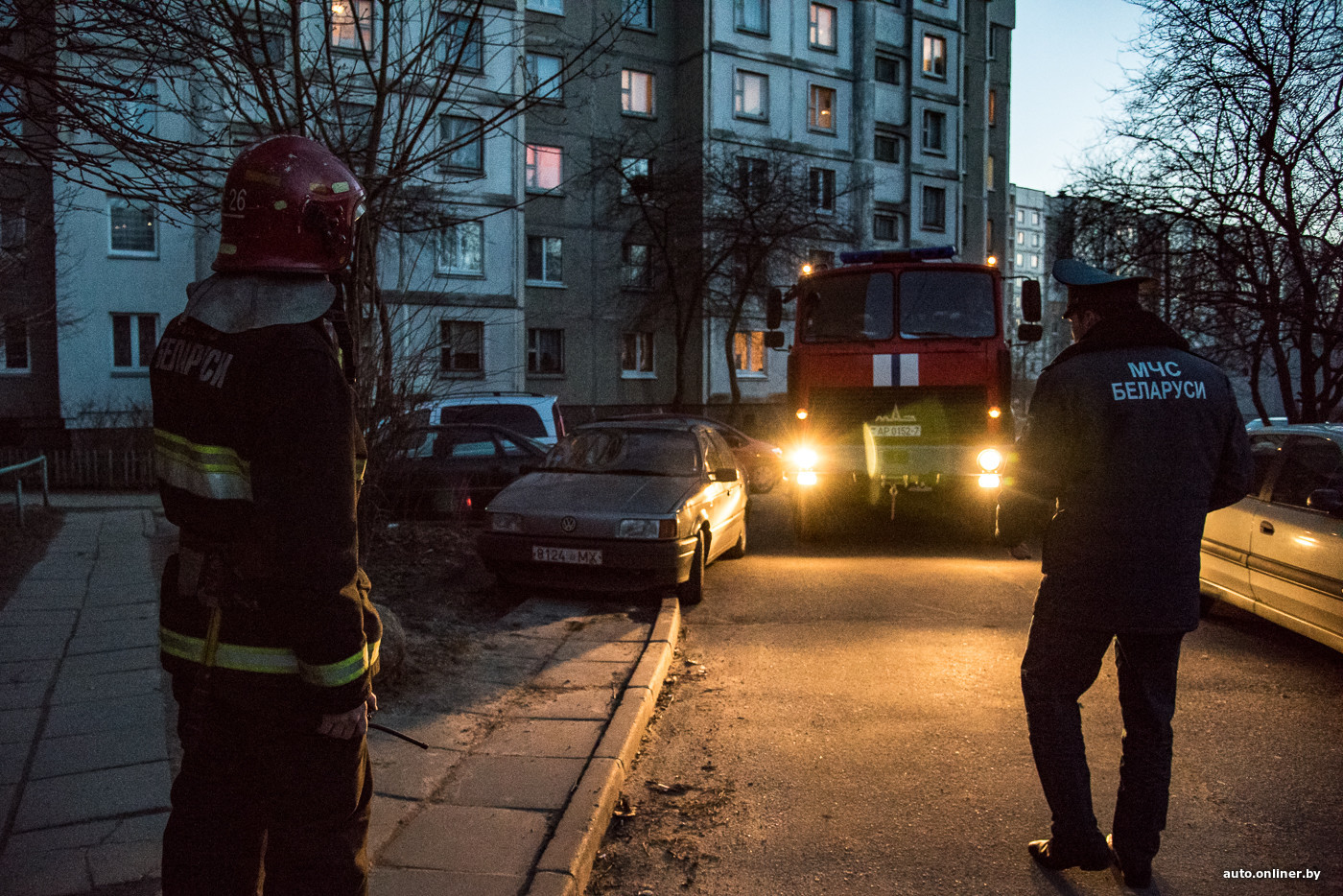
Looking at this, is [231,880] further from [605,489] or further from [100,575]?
[100,575]

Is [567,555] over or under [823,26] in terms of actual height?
under

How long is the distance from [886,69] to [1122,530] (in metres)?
41.8

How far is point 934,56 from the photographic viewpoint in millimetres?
42812

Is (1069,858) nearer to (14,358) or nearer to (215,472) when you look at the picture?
(215,472)

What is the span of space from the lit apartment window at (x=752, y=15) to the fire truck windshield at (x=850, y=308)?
27.3 m

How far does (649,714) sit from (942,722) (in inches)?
59.0

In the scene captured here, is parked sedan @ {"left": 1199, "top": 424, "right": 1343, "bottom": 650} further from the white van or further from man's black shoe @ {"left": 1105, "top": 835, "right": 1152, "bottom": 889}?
the white van

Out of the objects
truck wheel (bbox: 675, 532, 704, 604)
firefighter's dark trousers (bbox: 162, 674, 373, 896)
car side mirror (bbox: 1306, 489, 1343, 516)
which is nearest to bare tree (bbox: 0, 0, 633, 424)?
truck wheel (bbox: 675, 532, 704, 604)

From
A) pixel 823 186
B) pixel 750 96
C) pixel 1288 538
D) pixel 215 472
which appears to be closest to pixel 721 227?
pixel 750 96

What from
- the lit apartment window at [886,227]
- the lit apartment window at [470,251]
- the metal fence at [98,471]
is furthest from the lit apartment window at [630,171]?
the metal fence at [98,471]

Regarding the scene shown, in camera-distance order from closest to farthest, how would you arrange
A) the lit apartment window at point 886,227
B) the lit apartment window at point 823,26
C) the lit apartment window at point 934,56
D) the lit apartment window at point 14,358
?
the lit apartment window at point 14,358 → the lit apartment window at point 823,26 → the lit apartment window at point 886,227 → the lit apartment window at point 934,56

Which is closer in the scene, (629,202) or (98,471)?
(98,471)

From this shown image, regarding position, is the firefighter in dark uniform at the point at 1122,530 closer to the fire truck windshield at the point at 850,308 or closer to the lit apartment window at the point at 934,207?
the fire truck windshield at the point at 850,308

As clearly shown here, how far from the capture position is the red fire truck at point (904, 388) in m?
11.3
